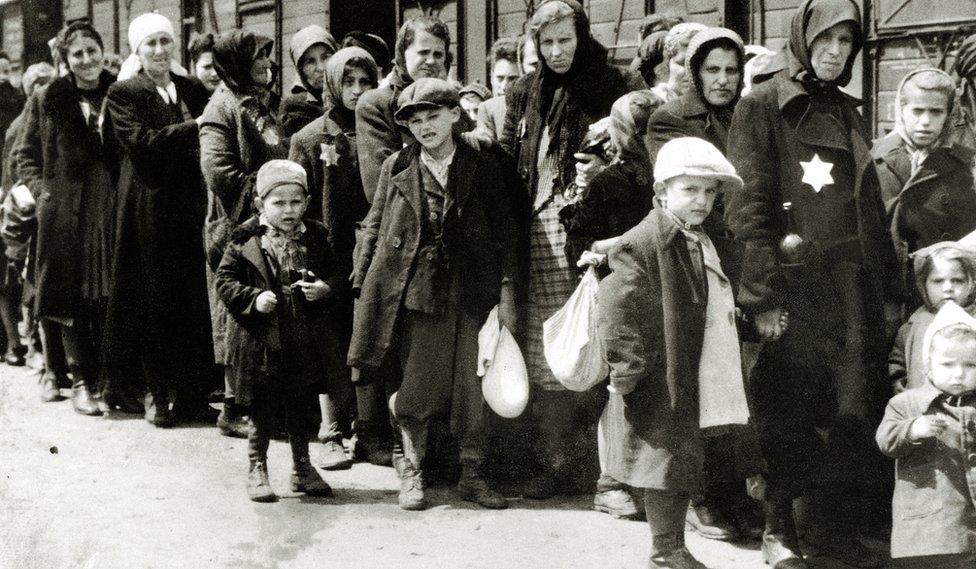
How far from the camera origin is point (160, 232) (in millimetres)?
7125

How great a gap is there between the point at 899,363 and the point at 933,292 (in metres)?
0.30

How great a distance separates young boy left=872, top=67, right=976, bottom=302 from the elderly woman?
267cm

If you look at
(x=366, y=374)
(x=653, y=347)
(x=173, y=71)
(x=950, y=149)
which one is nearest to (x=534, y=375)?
(x=366, y=374)

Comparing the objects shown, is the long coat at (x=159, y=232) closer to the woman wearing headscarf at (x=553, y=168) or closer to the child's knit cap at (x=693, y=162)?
the woman wearing headscarf at (x=553, y=168)

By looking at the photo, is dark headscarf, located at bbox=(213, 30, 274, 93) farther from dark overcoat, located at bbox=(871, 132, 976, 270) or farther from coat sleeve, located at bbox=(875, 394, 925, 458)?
coat sleeve, located at bbox=(875, 394, 925, 458)

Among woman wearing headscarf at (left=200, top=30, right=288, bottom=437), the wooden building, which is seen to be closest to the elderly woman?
woman wearing headscarf at (left=200, top=30, right=288, bottom=437)

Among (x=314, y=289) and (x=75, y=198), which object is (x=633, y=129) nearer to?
A: (x=314, y=289)

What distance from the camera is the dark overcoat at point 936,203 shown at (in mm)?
4848

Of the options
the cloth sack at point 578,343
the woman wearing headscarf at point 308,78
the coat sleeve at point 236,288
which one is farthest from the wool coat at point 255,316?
the woman wearing headscarf at point 308,78

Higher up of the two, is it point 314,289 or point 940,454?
point 314,289

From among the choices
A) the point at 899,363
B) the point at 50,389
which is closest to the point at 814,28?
the point at 899,363

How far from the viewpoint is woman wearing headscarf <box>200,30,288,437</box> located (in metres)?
6.38

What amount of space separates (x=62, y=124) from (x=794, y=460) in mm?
5069

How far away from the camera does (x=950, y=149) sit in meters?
4.89
